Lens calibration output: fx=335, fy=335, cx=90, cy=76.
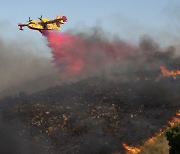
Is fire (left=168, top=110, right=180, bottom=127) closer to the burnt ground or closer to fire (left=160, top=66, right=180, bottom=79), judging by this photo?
the burnt ground

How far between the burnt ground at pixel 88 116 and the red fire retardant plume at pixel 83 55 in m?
11.2

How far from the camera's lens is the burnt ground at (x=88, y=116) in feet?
164

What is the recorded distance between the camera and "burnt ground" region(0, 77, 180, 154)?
164 feet

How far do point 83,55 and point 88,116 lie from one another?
36377 millimetres

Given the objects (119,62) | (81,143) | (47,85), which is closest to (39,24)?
(81,143)

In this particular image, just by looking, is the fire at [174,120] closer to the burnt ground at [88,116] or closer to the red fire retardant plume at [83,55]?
the burnt ground at [88,116]

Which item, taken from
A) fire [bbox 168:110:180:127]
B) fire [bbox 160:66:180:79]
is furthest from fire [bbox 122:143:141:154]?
fire [bbox 160:66:180:79]

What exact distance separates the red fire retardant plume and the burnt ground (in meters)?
11.2

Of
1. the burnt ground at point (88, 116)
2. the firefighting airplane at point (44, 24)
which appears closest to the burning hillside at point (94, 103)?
the burnt ground at point (88, 116)

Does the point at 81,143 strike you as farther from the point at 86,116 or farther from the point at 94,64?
the point at 94,64

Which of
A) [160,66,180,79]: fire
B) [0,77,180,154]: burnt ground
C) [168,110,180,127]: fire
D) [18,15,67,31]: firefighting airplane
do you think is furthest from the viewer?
[160,66,180,79]: fire

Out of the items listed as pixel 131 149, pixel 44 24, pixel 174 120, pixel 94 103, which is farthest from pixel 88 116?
pixel 44 24

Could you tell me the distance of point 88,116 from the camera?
191ft

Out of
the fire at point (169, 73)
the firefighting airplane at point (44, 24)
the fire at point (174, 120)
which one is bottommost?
the fire at point (174, 120)
